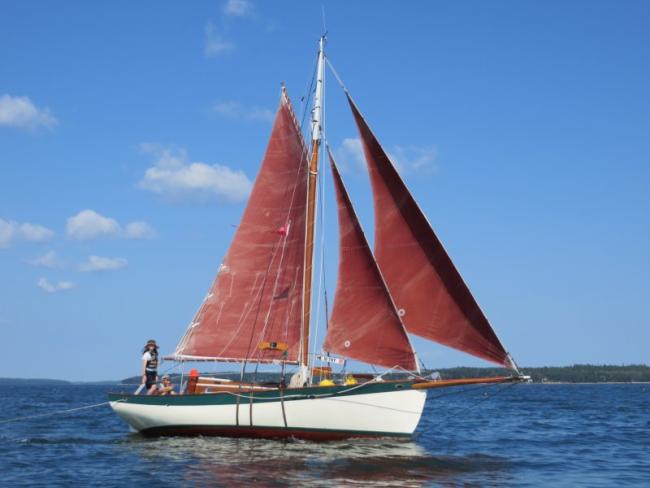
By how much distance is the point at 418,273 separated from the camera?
26.8 meters

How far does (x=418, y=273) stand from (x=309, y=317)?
5433 millimetres

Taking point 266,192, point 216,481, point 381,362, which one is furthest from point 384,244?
point 216,481

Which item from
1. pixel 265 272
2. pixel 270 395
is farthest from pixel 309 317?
pixel 270 395

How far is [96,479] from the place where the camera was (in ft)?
72.9

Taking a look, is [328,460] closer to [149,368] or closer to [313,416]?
[313,416]

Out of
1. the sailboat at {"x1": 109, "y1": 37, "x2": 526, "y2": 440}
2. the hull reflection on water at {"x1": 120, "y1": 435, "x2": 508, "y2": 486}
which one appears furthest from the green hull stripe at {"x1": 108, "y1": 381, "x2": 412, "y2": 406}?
the hull reflection on water at {"x1": 120, "y1": 435, "x2": 508, "y2": 486}

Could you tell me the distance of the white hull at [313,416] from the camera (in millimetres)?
27016

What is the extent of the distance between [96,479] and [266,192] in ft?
43.6

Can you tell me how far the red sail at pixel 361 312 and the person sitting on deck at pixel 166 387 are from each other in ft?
20.7

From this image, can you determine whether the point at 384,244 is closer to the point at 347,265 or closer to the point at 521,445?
the point at 347,265

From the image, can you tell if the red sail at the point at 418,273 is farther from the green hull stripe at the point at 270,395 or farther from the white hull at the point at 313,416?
the white hull at the point at 313,416

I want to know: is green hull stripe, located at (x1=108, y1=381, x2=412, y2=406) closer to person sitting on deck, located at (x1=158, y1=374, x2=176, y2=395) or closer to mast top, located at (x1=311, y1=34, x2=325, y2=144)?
person sitting on deck, located at (x1=158, y1=374, x2=176, y2=395)

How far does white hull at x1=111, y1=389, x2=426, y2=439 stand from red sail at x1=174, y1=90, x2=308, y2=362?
2886 millimetres

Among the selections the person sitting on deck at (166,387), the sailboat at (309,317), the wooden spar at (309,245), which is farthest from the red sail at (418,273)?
the person sitting on deck at (166,387)
